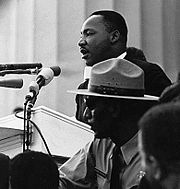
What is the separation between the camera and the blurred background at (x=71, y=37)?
3832mm

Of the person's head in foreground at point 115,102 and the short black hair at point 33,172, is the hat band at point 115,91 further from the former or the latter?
the short black hair at point 33,172

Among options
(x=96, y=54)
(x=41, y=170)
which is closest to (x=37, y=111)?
(x=96, y=54)

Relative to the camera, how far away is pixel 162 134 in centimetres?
101

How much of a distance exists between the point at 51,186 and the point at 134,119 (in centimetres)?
33

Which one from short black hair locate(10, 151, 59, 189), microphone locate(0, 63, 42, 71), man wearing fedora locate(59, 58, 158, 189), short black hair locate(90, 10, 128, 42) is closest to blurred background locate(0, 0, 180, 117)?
short black hair locate(90, 10, 128, 42)

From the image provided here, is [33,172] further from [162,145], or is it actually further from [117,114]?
[162,145]

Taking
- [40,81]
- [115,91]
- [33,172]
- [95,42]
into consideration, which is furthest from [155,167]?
[95,42]

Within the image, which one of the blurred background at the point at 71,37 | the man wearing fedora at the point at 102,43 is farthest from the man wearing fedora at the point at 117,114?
the blurred background at the point at 71,37

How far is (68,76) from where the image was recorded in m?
3.82

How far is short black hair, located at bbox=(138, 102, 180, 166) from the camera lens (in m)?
1.01

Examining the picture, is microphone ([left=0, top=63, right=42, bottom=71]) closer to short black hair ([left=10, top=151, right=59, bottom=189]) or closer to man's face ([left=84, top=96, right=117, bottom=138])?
man's face ([left=84, top=96, right=117, bottom=138])

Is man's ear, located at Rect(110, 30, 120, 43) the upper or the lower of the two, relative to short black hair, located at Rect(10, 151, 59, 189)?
upper

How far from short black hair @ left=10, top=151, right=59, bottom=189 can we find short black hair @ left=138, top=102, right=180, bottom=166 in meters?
0.55

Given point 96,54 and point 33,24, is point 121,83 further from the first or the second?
point 33,24
